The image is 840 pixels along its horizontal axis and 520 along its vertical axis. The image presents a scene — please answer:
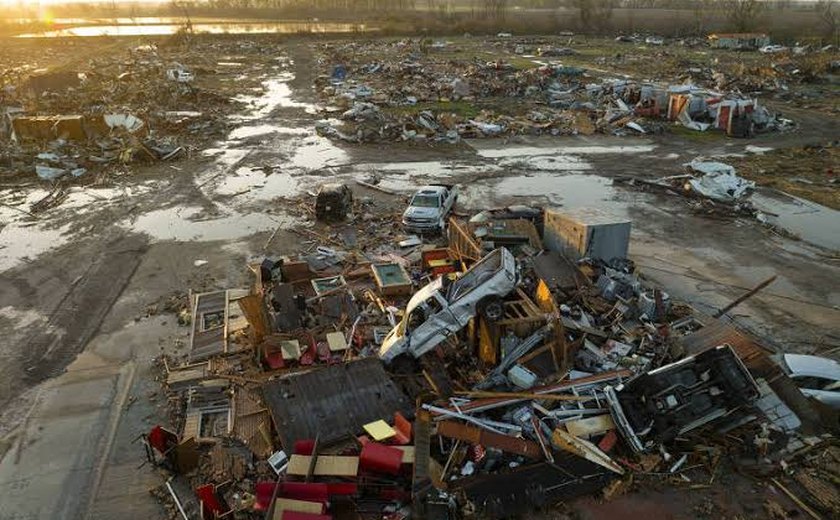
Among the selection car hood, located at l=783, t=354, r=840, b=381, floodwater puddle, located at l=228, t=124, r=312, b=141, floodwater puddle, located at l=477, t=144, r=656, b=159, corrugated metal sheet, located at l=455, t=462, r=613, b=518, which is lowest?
corrugated metal sheet, located at l=455, t=462, r=613, b=518

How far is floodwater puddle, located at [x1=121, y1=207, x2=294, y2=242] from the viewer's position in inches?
757

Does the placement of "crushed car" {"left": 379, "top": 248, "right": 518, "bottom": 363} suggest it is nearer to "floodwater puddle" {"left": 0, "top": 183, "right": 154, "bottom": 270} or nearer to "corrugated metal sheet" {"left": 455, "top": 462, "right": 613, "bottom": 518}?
"corrugated metal sheet" {"left": 455, "top": 462, "right": 613, "bottom": 518}

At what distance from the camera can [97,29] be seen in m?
89.0

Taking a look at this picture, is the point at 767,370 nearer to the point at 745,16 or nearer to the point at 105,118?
the point at 105,118

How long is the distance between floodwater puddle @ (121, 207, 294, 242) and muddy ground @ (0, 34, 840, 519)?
9 cm

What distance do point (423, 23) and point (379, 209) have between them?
72954 mm

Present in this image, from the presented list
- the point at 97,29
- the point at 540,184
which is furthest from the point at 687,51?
the point at 97,29

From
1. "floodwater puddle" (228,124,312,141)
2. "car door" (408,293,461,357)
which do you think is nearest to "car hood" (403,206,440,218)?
"car door" (408,293,461,357)

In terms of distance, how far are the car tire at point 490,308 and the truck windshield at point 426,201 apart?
330 inches

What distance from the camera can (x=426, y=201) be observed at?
64.2 feet

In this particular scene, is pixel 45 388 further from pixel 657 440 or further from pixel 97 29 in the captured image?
pixel 97 29

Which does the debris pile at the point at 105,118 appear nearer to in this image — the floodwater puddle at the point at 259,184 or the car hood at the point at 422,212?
the floodwater puddle at the point at 259,184

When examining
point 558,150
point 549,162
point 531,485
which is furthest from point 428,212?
point 558,150

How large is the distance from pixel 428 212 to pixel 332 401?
32.7 feet
